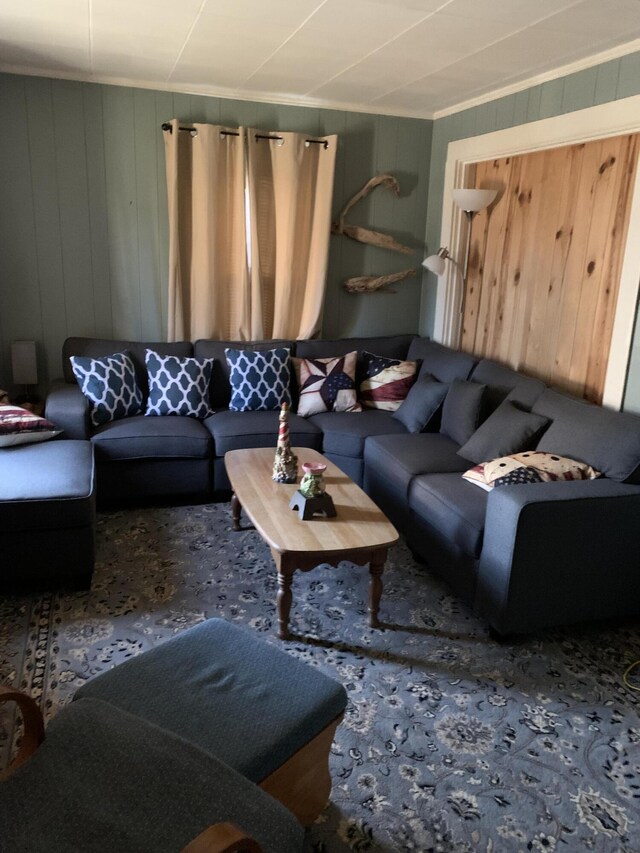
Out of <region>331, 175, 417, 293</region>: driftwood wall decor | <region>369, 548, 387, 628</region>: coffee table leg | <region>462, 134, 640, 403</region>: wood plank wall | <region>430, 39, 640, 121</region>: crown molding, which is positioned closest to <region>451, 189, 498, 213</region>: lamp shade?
<region>462, 134, 640, 403</region>: wood plank wall

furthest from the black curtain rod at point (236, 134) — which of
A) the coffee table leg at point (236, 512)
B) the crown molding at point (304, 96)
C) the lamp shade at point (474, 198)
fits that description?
the coffee table leg at point (236, 512)

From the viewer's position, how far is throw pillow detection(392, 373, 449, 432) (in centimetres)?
391

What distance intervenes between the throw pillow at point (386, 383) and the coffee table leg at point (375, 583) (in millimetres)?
1789

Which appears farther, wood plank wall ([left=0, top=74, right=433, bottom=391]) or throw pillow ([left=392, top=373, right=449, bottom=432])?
wood plank wall ([left=0, top=74, right=433, bottom=391])

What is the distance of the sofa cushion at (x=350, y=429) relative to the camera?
3.86 m

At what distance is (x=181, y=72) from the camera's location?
12.6 feet

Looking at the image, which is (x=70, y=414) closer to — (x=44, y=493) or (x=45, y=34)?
(x=44, y=493)

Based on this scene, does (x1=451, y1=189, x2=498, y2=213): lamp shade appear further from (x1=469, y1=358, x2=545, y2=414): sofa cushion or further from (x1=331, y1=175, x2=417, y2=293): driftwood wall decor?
(x1=469, y1=358, x2=545, y2=414): sofa cushion

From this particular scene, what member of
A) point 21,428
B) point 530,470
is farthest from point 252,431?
point 530,470

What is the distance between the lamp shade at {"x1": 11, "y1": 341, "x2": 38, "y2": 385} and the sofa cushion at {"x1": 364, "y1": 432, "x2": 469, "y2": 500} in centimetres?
210

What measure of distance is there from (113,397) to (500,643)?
8.08 ft

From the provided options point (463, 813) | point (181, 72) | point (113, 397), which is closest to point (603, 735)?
point (463, 813)

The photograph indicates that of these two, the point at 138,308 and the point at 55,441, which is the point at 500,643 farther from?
the point at 138,308

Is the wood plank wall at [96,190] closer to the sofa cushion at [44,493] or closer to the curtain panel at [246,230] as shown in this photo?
the curtain panel at [246,230]
